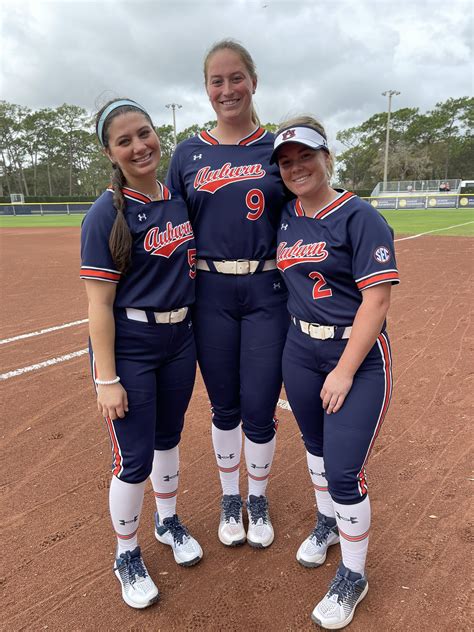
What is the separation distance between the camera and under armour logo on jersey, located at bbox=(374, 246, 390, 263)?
1706 millimetres

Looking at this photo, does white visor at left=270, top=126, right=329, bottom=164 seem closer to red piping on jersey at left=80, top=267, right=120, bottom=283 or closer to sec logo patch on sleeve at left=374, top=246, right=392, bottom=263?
sec logo patch on sleeve at left=374, top=246, right=392, bottom=263

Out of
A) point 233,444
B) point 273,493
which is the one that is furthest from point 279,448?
point 233,444

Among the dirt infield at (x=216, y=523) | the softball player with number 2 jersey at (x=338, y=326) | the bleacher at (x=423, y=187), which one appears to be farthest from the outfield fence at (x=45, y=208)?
the softball player with number 2 jersey at (x=338, y=326)

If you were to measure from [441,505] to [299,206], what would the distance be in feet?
6.24

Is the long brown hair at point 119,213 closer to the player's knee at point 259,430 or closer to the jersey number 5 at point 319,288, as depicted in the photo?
the jersey number 5 at point 319,288

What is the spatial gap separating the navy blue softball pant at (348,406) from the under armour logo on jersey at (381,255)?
364 mm

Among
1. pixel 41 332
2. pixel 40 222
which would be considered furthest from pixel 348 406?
pixel 40 222

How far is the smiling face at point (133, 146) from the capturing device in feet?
6.05

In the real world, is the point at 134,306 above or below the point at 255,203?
below

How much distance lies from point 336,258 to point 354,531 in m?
1.18

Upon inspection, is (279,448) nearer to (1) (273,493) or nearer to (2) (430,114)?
(1) (273,493)

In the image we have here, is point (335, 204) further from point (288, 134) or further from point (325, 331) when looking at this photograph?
point (325, 331)

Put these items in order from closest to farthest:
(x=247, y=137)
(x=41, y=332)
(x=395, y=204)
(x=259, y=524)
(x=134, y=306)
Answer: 1. (x=134, y=306)
2. (x=247, y=137)
3. (x=259, y=524)
4. (x=41, y=332)
5. (x=395, y=204)

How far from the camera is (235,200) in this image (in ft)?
7.02
